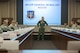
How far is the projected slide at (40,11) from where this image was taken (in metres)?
16.7

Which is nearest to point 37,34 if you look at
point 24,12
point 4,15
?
point 24,12

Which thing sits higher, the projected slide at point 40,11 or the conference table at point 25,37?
the projected slide at point 40,11

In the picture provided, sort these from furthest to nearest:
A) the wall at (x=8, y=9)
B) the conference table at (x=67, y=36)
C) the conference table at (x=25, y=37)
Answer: the wall at (x=8, y=9), the conference table at (x=67, y=36), the conference table at (x=25, y=37)

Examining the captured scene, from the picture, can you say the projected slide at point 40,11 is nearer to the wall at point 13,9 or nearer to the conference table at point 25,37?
the wall at point 13,9

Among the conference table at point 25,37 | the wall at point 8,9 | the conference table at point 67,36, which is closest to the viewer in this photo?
the conference table at point 25,37

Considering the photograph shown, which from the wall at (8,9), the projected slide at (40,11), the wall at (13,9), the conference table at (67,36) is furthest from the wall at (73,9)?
the conference table at (67,36)

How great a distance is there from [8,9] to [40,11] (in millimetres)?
2589

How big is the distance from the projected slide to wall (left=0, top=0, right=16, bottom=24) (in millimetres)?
931

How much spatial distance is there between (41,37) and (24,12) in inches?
104

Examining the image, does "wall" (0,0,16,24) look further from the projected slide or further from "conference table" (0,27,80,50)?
"conference table" (0,27,80,50)

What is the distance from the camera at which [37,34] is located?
52.7 ft

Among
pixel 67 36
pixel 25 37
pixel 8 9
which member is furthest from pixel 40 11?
pixel 25 37

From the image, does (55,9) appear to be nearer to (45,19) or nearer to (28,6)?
(45,19)

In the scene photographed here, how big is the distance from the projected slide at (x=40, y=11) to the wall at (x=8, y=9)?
0.93 metres
